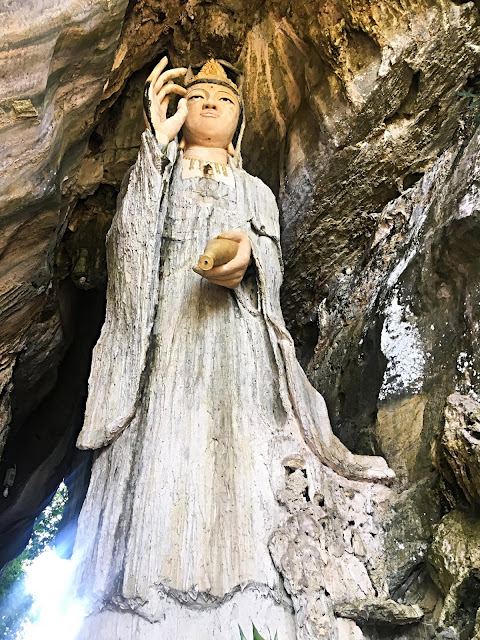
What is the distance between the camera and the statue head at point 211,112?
3391 mm

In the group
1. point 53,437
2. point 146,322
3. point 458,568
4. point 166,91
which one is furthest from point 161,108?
point 53,437

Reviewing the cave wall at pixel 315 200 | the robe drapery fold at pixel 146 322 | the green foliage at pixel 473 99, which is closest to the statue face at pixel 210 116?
the robe drapery fold at pixel 146 322

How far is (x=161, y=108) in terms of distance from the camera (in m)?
3.08

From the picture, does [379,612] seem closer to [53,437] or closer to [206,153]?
[206,153]

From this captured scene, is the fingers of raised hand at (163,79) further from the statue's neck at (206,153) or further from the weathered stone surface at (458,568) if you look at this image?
the weathered stone surface at (458,568)

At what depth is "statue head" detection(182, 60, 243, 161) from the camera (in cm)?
339

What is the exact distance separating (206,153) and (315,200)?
0.91 metres

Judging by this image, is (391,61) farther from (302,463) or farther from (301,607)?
(301,607)

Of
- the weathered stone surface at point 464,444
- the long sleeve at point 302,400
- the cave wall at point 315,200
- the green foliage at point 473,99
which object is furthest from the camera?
the green foliage at point 473,99

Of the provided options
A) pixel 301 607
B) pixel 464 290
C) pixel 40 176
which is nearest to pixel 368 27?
pixel 464 290

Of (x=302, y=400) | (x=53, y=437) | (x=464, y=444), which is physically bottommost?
(x=464, y=444)

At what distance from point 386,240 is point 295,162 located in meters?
0.97

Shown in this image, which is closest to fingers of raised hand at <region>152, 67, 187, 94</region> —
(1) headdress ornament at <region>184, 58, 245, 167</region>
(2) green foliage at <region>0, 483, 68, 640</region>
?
(1) headdress ornament at <region>184, 58, 245, 167</region>

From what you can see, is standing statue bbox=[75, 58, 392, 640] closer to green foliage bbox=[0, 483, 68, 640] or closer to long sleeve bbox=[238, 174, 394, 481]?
long sleeve bbox=[238, 174, 394, 481]
